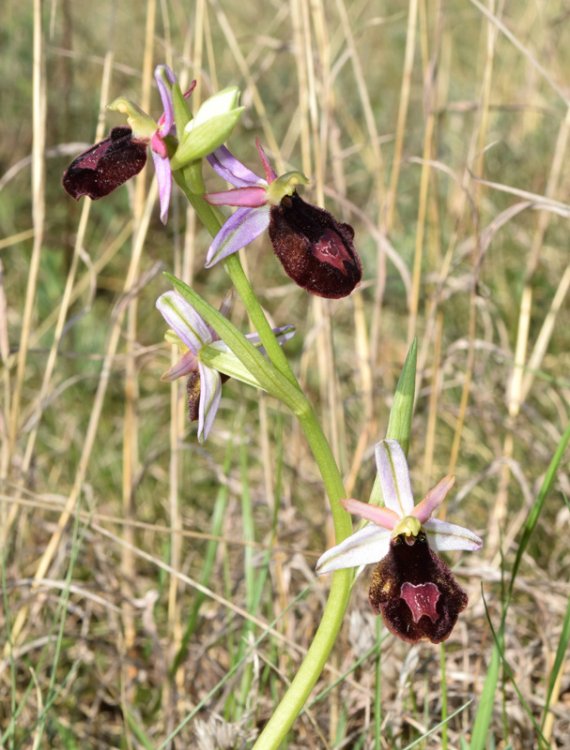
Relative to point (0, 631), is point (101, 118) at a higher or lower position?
higher

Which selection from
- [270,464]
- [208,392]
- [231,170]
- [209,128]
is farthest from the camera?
[270,464]

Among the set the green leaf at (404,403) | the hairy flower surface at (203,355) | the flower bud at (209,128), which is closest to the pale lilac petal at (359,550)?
the green leaf at (404,403)

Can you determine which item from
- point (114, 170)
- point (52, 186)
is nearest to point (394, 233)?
point (52, 186)

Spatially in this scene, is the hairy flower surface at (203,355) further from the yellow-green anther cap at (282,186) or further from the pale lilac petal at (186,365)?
the yellow-green anther cap at (282,186)

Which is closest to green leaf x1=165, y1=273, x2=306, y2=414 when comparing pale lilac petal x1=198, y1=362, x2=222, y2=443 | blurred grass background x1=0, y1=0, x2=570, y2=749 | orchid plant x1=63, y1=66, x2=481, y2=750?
orchid plant x1=63, y1=66, x2=481, y2=750

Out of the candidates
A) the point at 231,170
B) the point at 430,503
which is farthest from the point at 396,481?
the point at 231,170

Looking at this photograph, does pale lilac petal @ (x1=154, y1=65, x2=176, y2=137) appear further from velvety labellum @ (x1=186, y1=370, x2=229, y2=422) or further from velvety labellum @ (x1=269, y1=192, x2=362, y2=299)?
velvety labellum @ (x1=186, y1=370, x2=229, y2=422)

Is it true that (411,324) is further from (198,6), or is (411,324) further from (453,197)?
(453,197)

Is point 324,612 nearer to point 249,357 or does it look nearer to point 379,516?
point 379,516
